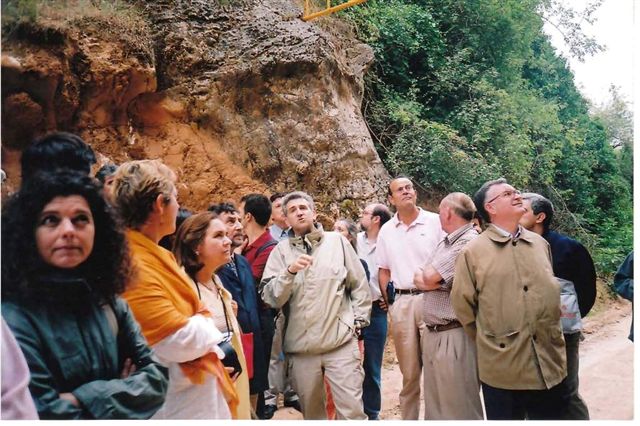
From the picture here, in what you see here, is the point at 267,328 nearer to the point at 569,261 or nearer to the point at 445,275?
the point at 445,275

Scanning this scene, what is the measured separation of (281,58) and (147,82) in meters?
1.38

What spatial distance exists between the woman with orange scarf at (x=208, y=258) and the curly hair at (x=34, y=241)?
0.47 meters

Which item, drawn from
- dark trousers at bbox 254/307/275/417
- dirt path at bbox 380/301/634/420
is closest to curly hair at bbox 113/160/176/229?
dark trousers at bbox 254/307/275/417

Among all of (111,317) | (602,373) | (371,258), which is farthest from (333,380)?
(602,373)

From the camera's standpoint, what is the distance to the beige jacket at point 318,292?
2.79m

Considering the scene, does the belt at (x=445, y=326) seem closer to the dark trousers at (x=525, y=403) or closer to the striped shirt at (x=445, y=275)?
the striped shirt at (x=445, y=275)

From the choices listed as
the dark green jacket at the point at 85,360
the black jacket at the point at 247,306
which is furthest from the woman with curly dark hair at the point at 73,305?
the black jacket at the point at 247,306

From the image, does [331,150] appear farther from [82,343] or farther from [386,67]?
[82,343]

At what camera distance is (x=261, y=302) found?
118 inches

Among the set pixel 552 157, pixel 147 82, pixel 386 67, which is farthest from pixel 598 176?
pixel 147 82

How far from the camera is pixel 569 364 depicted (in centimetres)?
271

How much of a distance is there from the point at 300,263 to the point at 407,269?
87cm

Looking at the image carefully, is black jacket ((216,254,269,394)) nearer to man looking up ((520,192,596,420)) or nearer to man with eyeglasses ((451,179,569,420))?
man with eyeglasses ((451,179,569,420))

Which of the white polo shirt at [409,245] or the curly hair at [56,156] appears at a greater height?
the curly hair at [56,156]
